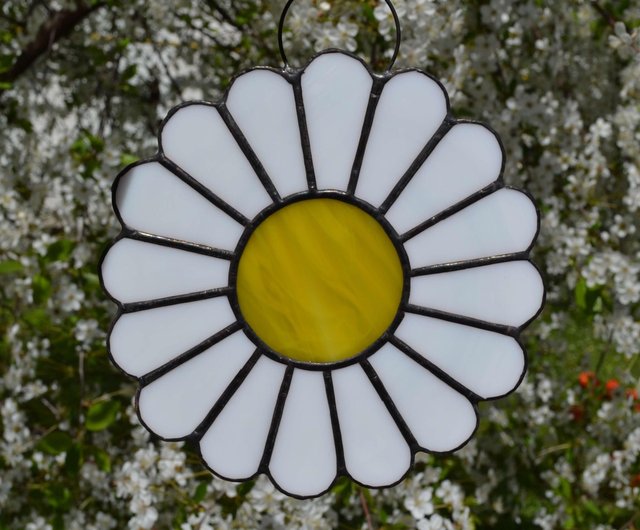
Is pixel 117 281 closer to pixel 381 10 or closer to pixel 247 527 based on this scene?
pixel 247 527

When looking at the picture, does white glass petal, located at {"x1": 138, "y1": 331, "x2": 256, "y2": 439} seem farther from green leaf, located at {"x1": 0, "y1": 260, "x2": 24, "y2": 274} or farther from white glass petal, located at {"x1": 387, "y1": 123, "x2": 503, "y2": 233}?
green leaf, located at {"x1": 0, "y1": 260, "x2": 24, "y2": 274}

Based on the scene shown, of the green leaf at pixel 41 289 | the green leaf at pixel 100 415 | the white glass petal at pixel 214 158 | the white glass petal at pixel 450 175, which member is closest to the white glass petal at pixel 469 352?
the white glass petal at pixel 450 175

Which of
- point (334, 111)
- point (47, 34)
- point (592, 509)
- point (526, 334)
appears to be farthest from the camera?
point (526, 334)

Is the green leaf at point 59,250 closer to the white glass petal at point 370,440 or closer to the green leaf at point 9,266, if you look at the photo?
the green leaf at point 9,266

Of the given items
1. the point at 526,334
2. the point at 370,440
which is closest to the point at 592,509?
the point at 526,334

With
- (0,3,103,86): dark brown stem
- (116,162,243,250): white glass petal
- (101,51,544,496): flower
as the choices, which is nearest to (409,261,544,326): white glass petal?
(101,51,544,496): flower

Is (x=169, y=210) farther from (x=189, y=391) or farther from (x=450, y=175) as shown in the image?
(x=450, y=175)
